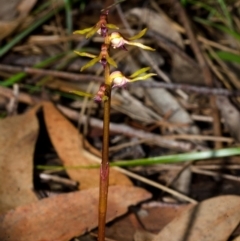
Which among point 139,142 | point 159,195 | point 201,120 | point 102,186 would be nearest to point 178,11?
point 201,120

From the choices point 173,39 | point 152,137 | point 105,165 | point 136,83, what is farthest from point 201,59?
point 105,165

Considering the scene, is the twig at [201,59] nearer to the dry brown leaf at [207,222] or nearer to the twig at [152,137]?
the twig at [152,137]

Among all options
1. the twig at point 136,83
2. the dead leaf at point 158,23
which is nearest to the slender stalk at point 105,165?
the twig at point 136,83

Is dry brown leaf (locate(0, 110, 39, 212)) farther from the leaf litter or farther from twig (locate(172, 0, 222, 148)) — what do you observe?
twig (locate(172, 0, 222, 148))

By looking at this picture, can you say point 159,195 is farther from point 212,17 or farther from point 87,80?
point 212,17

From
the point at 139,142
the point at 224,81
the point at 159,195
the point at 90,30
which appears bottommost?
the point at 159,195

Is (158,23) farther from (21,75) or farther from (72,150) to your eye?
(72,150)
